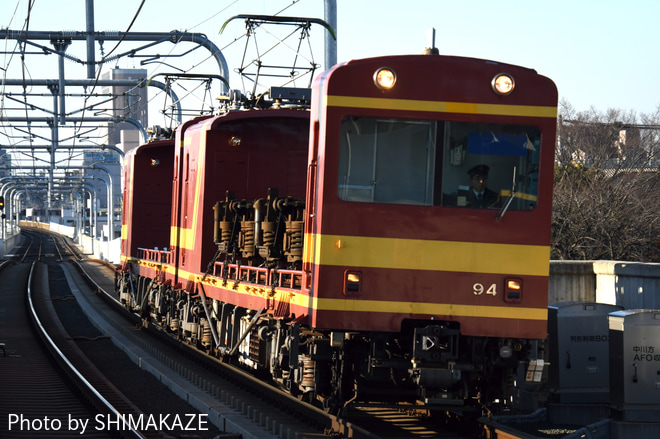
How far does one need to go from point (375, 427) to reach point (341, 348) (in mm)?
1378

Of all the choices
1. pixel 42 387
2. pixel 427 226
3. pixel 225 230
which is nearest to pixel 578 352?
pixel 427 226

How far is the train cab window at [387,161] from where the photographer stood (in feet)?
Result: 31.4

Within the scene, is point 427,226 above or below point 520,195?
below

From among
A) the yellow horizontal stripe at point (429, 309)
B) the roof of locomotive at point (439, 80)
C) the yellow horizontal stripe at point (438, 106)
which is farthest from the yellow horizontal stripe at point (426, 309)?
the roof of locomotive at point (439, 80)

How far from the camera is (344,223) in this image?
31.3 ft

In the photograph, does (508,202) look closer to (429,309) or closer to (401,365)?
(429,309)

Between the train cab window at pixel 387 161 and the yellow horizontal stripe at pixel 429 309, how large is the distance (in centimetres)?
100

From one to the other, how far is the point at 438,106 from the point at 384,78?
602mm

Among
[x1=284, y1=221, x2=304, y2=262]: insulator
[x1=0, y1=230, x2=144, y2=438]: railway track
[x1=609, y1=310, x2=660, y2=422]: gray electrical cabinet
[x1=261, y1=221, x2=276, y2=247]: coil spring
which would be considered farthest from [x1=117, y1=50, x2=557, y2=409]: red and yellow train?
[x1=0, y1=230, x2=144, y2=438]: railway track

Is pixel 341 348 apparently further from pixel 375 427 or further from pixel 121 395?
pixel 121 395

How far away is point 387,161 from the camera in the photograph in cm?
955

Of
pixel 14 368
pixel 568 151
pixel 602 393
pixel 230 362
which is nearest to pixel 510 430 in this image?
pixel 602 393

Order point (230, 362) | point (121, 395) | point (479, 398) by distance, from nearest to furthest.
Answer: point (479, 398) → point (121, 395) → point (230, 362)

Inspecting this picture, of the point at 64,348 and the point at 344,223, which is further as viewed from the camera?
the point at 64,348
